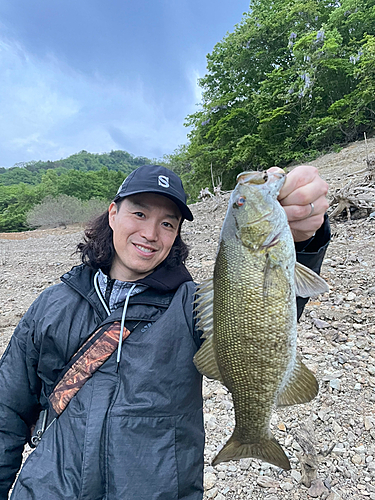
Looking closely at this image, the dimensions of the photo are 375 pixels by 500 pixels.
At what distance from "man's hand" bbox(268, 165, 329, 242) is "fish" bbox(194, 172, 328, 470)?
0.06 m

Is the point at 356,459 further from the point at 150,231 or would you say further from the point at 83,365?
the point at 150,231

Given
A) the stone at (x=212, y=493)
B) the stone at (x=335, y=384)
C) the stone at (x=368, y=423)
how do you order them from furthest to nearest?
the stone at (x=335, y=384)
the stone at (x=368, y=423)
the stone at (x=212, y=493)

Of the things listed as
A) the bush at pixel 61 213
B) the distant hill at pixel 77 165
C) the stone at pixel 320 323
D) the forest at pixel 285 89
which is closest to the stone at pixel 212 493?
the stone at pixel 320 323

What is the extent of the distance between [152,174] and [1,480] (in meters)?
2.03

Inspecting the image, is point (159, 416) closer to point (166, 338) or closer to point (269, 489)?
point (166, 338)

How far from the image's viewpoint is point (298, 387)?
146 cm

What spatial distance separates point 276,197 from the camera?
4.76 feet

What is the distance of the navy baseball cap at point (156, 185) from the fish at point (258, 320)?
1.80 ft

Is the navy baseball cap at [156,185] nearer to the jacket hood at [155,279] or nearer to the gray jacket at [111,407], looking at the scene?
the jacket hood at [155,279]

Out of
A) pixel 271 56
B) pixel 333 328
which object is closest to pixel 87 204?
pixel 271 56

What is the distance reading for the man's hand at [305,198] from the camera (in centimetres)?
141

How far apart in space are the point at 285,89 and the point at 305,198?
72.6 ft

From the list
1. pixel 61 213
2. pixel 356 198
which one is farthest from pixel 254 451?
pixel 61 213

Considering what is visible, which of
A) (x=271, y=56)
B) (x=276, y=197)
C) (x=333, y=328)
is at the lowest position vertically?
(x=333, y=328)
